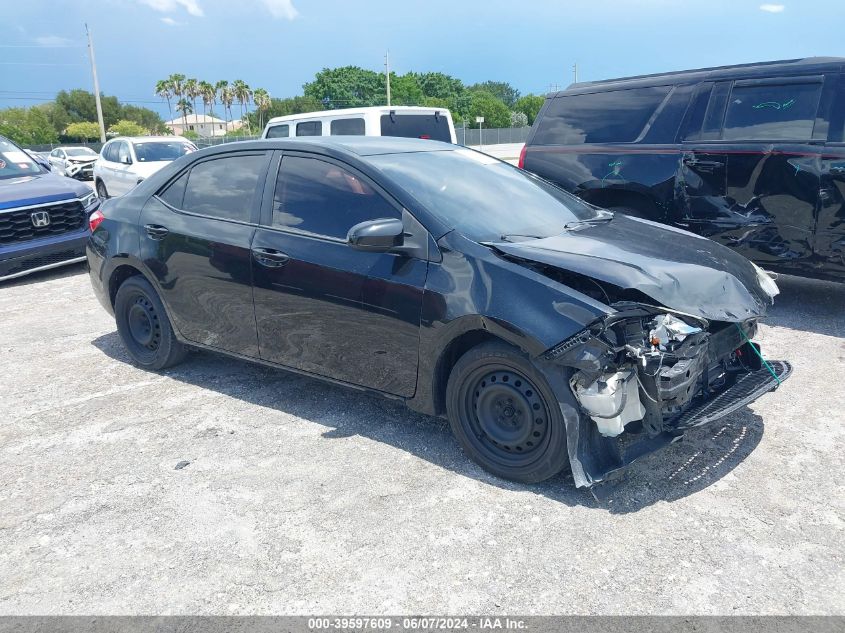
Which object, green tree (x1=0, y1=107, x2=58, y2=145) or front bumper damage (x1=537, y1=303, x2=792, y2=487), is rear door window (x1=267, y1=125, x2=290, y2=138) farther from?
green tree (x1=0, y1=107, x2=58, y2=145)

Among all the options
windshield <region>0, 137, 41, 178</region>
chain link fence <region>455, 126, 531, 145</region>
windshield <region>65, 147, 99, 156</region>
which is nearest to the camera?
windshield <region>0, 137, 41, 178</region>

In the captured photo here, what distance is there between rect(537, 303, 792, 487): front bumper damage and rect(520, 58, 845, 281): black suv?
9.71ft

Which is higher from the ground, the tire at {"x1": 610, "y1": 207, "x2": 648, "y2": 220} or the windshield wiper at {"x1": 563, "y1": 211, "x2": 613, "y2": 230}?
the windshield wiper at {"x1": 563, "y1": 211, "x2": 613, "y2": 230}

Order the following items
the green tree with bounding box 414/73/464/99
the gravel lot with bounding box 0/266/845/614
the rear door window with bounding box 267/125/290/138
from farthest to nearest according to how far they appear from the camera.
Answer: the green tree with bounding box 414/73/464/99, the rear door window with bounding box 267/125/290/138, the gravel lot with bounding box 0/266/845/614

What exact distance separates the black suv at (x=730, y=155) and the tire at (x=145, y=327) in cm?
405

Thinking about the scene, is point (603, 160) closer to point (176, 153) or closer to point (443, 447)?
point (443, 447)

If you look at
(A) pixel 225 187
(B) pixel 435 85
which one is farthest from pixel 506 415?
(B) pixel 435 85

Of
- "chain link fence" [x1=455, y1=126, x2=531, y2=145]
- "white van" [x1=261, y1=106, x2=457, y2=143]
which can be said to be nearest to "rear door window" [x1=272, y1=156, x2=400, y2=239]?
"white van" [x1=261, y1=106, x2=457, y2=143]

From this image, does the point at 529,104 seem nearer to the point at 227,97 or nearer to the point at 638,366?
the point at 227,97

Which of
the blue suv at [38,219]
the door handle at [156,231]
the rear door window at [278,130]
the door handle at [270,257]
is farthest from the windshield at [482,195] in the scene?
the rear door window at [278,130]

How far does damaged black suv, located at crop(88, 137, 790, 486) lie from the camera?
3.21 meters

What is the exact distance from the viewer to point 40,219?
28.1 feet

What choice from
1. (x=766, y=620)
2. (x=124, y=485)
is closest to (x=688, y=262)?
(x=766, y=620)

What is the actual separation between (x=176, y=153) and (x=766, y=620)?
15150 millimetres
